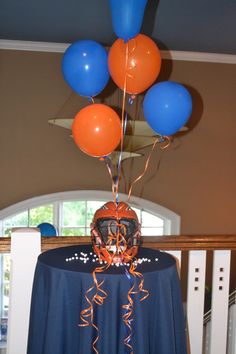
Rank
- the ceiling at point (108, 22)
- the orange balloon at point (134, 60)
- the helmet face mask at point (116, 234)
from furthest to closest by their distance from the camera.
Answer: the ceiling at point (108, 22) < the orange balloon at point (134, 60) < the helmet face mask at point (116, 234)

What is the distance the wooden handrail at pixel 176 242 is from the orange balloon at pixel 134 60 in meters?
0.66

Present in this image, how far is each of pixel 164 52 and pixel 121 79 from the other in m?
2.82

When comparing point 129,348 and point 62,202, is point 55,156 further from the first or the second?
point 129,348

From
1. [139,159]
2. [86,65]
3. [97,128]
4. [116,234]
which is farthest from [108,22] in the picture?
[116,234]

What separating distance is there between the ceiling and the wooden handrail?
7.19 ft

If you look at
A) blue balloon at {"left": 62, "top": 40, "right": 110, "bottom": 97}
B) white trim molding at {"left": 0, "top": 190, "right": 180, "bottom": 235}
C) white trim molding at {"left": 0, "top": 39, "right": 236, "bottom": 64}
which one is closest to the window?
white trim molding at {"left": 0, "top": 190, "right": 180, "bottom": 235}

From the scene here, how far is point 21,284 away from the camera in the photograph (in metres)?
1.33

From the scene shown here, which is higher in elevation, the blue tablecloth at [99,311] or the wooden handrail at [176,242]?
the wooden handrail at [176,242]

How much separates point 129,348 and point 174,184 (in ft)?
11.0

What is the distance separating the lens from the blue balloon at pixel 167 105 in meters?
1.48

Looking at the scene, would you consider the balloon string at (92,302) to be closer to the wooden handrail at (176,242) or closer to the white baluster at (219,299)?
the wooden handrail at (176,242)

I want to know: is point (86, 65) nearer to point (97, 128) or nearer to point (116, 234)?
point (97, 128)

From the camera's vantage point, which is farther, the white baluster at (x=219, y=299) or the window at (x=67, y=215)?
the window at (x=67, y=215)

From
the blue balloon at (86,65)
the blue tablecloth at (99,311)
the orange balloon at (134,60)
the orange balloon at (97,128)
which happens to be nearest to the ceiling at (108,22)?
the blue balloon at (86,65)
